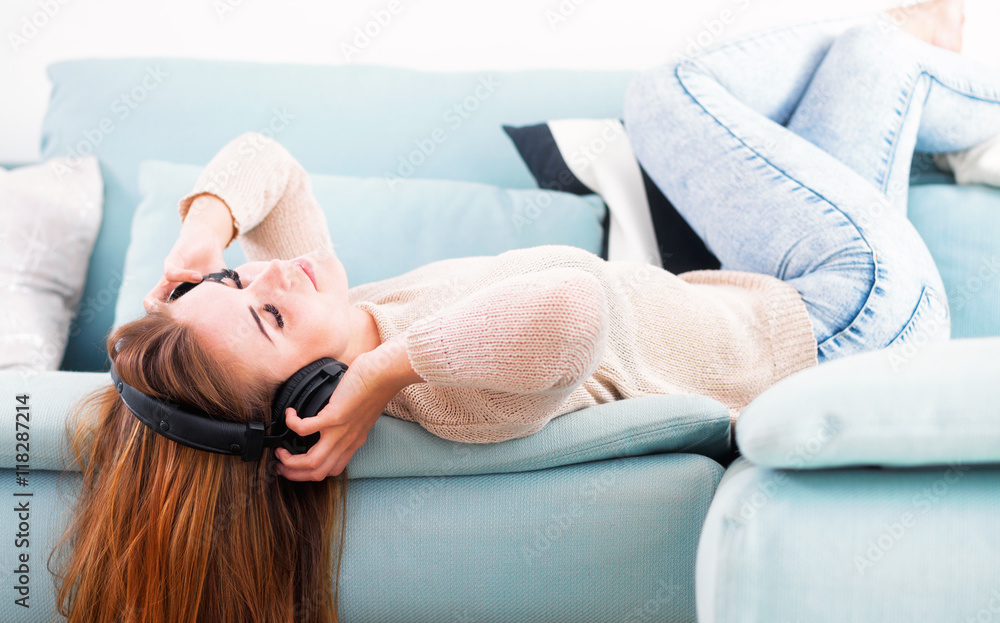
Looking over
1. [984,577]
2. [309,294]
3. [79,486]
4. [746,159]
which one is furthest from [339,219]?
[984,577]

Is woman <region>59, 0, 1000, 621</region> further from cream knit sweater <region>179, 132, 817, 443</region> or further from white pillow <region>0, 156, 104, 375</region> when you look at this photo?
white pillow <region>0, 156, 104, 375</region>

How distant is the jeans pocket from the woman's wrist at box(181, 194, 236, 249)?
110 cm

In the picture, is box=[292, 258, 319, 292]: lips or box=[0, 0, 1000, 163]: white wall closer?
box=[292, 258, 319, 292]: lips

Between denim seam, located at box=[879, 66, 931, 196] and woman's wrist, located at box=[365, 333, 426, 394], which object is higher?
denim seam, located at box=[879, 66, 931, 196]

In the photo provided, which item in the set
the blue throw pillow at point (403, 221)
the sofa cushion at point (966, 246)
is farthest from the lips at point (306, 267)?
the sofa cushion at point (966, 246)

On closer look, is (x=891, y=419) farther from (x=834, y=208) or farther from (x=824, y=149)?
(x=824, y=149)

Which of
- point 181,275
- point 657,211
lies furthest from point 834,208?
point 181,275

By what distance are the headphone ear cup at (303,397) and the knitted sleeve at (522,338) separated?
0.39ft

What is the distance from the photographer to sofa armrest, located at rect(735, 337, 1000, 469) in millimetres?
475

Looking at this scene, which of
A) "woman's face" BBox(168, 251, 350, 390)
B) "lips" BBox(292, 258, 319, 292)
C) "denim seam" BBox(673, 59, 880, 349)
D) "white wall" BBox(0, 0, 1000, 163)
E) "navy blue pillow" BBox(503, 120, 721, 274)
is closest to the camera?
"woman's face" BBox(168, 251, 350, 390)

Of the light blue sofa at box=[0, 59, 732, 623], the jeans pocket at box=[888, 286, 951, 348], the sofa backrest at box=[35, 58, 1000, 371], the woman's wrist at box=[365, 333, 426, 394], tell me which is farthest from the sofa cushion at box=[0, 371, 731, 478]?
the sofa backrest at box=[35, 58, 1000, 371]

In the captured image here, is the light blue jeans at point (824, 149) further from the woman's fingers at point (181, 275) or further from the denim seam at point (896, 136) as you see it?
the woman's fingers at point (181, 275)

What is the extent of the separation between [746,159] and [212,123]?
1276 mm

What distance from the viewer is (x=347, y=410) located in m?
0.67
